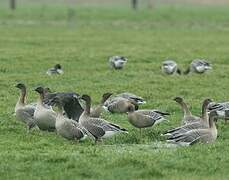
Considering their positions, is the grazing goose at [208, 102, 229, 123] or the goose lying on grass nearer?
the grazing goose at [208, 102, 229, 123]

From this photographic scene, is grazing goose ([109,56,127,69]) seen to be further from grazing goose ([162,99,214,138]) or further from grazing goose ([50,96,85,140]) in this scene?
grazing goose ([50,96,85,140])

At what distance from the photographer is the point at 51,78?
23.2 metres

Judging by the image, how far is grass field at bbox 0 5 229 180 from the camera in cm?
1202

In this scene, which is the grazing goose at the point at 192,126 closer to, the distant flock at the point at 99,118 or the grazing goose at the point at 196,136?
the distant flock at the point at 99,118

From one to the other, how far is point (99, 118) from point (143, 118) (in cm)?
93

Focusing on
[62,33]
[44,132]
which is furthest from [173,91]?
[62,33]

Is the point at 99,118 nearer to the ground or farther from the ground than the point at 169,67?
farther from the ground

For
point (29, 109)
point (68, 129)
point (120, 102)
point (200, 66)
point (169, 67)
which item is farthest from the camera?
point (200, 66)

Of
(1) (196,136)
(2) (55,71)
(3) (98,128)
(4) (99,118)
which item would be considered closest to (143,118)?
(4) (99,118)

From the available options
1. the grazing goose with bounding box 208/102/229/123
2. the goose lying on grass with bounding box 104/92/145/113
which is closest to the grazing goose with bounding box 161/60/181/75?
the goose lying on grass with bounding box 104/92/145/113

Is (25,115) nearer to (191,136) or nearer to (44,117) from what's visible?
(44,117)

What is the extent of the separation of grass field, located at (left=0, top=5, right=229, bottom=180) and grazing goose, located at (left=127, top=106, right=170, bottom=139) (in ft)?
0.59

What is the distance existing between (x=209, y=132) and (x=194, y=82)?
951 cm

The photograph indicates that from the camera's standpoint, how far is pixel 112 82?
22.9m
